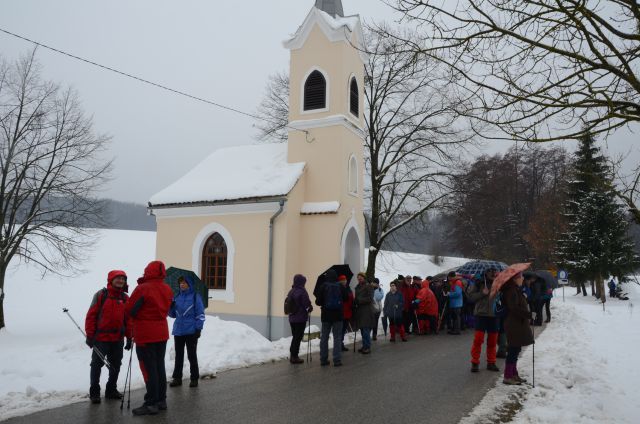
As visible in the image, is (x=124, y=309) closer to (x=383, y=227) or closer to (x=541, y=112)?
(x=541, y=112)

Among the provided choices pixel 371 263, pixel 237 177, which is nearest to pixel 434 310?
pixel 371 263

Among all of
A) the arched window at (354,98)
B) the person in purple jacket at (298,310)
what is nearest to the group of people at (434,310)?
the person in purple jacket at (298,310)

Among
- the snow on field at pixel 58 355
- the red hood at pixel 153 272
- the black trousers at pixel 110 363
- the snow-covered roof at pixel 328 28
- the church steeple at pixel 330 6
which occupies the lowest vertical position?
the snow on field at pixel 58 355

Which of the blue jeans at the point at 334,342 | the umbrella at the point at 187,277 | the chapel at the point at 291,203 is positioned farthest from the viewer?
the chapel at the point at 291,203

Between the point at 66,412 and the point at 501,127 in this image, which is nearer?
the point at 501,127

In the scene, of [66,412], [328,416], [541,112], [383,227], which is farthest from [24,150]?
[541,112]

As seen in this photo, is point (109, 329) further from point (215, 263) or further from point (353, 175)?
point (353, 175)

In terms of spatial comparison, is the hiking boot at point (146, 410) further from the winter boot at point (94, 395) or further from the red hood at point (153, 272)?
the red hood at point (153, 272)

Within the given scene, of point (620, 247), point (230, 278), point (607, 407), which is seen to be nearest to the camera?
point (607, 407)

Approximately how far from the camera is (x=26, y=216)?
19.6 meters

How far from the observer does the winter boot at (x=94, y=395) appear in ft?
22.7

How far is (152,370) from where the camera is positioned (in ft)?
21.2

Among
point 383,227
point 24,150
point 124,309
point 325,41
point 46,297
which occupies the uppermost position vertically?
point 325,41

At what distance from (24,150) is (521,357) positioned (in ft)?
60.7
